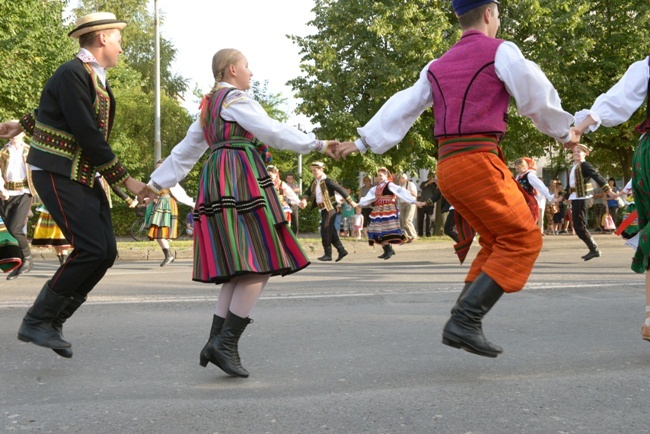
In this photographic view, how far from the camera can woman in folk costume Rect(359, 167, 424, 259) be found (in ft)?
49.5

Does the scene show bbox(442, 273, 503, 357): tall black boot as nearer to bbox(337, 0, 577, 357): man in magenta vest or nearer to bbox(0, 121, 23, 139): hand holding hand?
bbox(337, 0, 577, 357): man in magenta vest

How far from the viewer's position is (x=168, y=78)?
151 ft

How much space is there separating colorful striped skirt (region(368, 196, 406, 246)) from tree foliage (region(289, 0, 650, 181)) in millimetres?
9660

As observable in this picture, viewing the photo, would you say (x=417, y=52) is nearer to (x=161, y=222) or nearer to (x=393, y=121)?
(x=161, y=222)

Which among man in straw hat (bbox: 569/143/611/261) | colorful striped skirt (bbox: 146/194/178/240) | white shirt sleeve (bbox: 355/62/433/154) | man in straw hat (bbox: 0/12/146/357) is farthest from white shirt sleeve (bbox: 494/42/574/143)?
colorful striped skirt (bbox: 146/194/178/240)

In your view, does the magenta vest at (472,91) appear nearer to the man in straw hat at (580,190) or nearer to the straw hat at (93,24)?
the straw hat at (93,24)

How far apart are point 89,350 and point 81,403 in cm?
134

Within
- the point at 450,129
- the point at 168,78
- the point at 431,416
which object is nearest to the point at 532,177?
the point at 450,129

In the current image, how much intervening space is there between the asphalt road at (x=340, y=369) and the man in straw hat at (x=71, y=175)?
0.30m

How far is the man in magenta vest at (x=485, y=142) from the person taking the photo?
13.6 ft

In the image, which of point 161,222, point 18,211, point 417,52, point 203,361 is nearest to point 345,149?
point 203,361

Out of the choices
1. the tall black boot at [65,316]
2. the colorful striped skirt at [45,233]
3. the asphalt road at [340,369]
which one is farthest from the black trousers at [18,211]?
the tall black boot at [65,316]

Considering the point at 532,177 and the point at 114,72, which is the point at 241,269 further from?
the point at 114,72

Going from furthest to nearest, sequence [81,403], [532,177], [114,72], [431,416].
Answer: [114,72] → [532,177] → [81,403] → [431,416]
